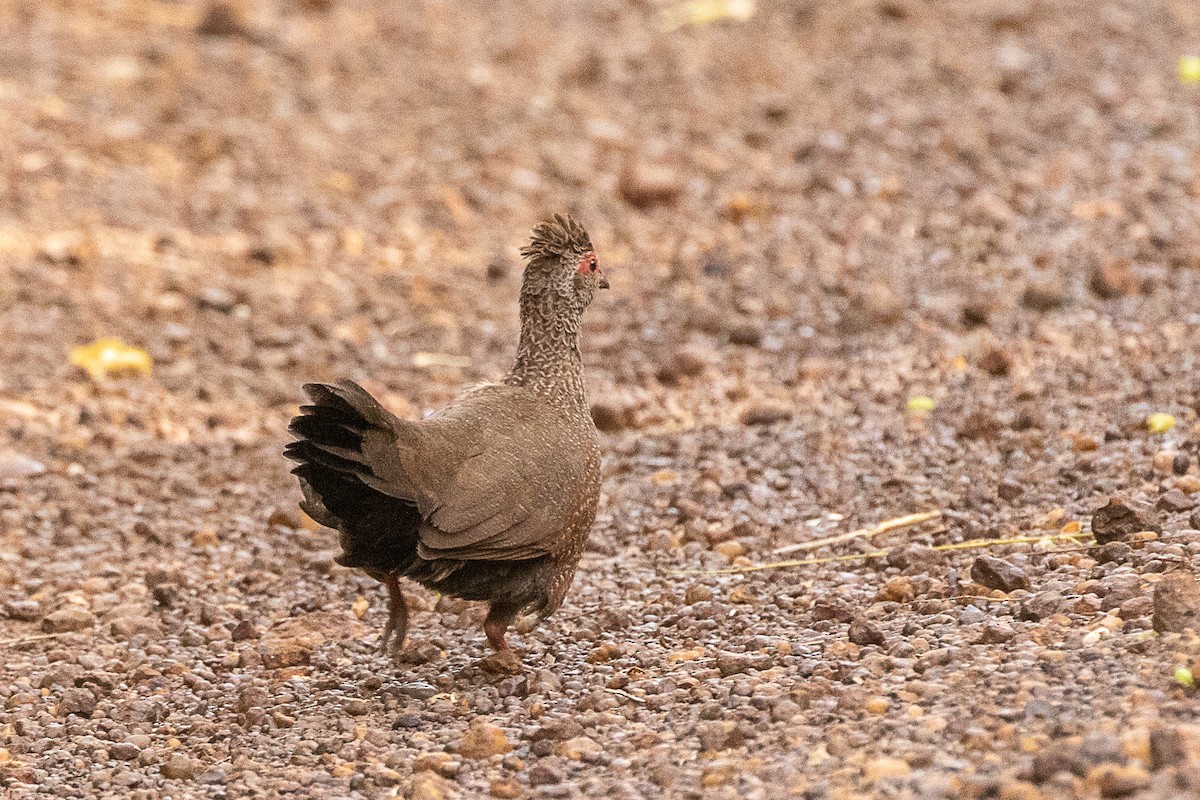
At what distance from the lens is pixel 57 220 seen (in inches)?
328

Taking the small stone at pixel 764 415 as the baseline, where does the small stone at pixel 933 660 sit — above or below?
below

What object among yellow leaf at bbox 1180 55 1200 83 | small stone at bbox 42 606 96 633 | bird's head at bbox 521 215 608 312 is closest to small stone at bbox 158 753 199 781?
small stone at bbox 42 606 96 633

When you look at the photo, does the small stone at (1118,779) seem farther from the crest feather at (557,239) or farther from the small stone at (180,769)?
the crest feather at (557,239)

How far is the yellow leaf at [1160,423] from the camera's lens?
5.56 meters

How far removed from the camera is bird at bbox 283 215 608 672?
4.03 metres

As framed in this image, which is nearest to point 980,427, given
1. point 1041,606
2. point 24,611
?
point 1041,606

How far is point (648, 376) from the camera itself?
691 cm

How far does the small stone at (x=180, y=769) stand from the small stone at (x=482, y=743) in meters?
0.69

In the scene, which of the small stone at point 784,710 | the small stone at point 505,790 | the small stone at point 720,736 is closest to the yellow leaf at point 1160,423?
the small stone at point 784,710

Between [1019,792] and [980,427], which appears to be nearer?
[1019,792]

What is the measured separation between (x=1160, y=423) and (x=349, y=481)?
3045 millimetres

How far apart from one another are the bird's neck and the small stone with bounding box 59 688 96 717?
1.53m

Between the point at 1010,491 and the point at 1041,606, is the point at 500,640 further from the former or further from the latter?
the point at 1010,491

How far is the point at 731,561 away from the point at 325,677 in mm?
1443
